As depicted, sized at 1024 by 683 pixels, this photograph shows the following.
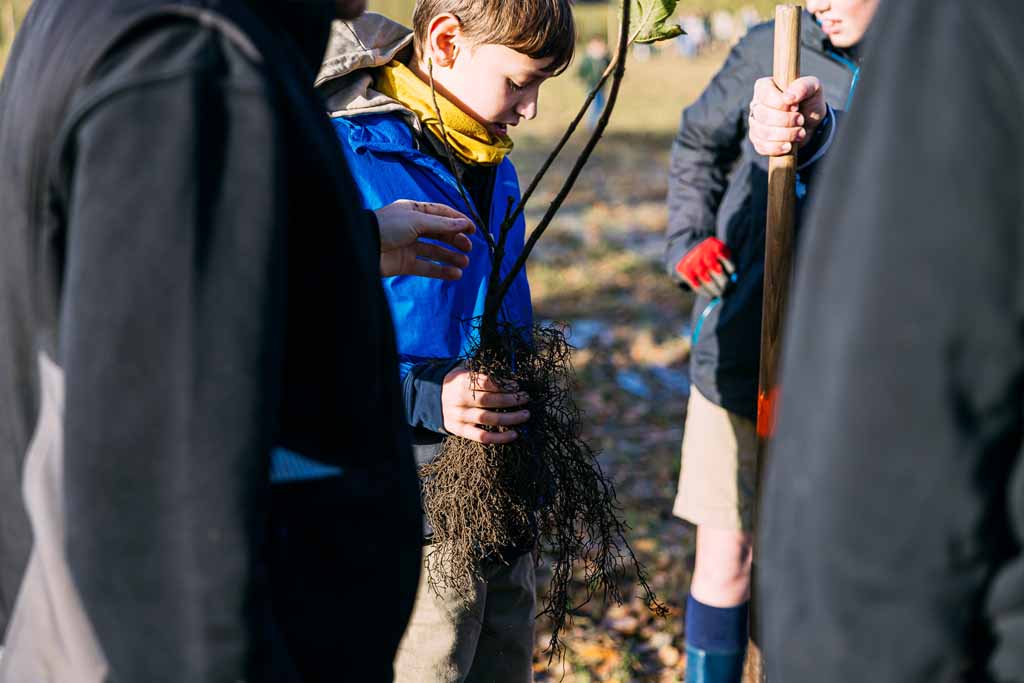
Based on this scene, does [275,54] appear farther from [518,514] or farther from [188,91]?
[518,514]

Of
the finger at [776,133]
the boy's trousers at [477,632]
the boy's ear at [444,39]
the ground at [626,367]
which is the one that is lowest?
the ground at [626,367]

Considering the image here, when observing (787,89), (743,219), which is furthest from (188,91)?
(743,219)

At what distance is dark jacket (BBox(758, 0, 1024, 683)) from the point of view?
3.06ft

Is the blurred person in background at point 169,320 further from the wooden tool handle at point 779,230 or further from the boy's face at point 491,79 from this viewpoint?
the wooden tool handle at point 779,230

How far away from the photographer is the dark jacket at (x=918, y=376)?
93 cm

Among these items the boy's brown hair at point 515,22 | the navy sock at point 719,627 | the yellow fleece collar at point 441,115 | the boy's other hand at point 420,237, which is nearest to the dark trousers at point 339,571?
the boy's other hand at point 420,237

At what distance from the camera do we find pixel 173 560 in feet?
3.34

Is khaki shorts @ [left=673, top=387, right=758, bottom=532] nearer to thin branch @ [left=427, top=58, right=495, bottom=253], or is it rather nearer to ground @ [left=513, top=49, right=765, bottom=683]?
ground @ [left=513, top=49, right=765, bottom=683]

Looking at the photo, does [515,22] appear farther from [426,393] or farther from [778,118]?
[426,393]

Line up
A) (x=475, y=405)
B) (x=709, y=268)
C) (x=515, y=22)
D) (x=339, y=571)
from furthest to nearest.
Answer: (x=709, y=268)
(x=515, y=22)
(x=475, y=405)
(x=339, y=571)

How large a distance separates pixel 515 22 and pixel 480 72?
13 centimetres

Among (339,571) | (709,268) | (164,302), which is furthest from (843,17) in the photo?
(164,302)

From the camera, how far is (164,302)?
0.99 m

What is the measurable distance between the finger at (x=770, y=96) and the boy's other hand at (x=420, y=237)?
83 cm
